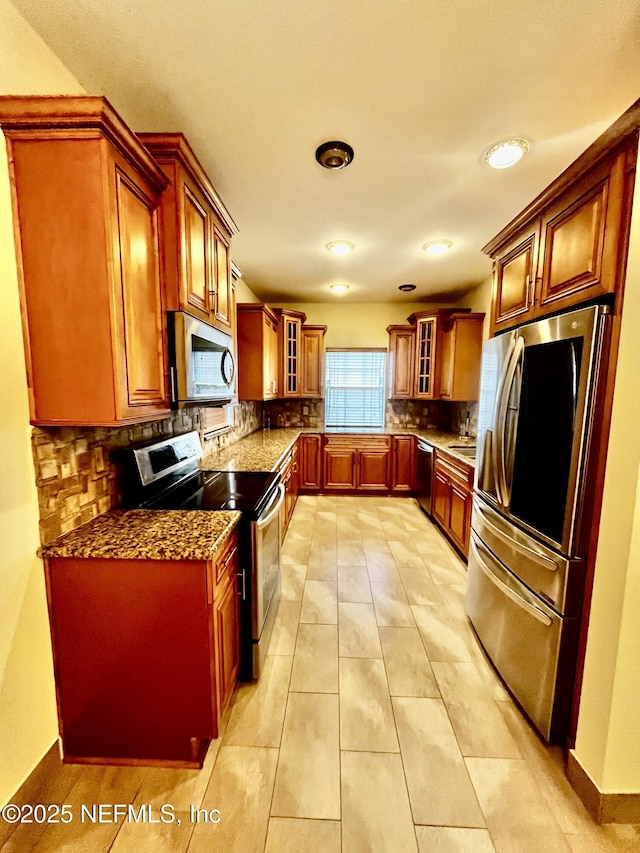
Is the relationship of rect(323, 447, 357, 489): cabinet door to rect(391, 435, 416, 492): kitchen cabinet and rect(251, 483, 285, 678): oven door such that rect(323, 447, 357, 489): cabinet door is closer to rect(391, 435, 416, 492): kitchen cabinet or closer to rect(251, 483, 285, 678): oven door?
rect(391, 435, 416, 492): kitchen cabinet

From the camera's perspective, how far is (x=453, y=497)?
9.94 feet

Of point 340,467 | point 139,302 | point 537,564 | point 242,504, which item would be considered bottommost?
point 340,467

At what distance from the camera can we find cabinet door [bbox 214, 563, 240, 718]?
1296mm

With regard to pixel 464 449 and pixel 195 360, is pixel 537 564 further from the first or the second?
pixel 464 449

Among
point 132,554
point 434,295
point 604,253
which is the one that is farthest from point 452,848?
point 434,295

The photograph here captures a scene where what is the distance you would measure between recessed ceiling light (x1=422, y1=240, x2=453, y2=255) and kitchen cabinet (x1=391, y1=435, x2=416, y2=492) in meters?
2.24

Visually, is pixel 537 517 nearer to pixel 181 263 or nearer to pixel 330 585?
pixel 330 585

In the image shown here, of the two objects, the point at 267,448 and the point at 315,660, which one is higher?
the point at 267,448

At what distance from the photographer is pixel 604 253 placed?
3.87ft

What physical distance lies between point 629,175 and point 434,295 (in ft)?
11.3

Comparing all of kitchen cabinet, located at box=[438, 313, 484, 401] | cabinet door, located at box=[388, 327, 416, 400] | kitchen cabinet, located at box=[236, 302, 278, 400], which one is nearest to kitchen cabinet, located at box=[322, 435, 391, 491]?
cabinet door, located at box=[388, 327, 416, 400]

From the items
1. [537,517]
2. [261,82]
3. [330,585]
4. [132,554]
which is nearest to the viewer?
[132,554]

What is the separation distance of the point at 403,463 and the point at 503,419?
9.18 ft

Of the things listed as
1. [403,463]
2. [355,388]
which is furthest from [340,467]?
[355,388]
